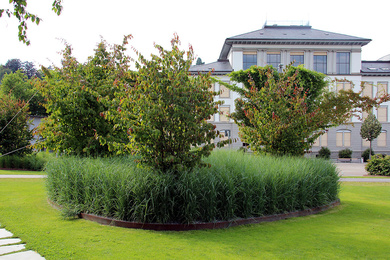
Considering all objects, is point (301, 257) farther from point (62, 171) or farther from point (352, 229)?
point (62, 171)

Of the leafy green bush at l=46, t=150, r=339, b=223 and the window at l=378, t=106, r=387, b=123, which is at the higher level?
the window at l=378, t=106, r=387, b=123

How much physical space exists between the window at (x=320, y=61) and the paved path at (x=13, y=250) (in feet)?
145

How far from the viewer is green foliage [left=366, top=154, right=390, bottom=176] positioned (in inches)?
825

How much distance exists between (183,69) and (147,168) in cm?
229

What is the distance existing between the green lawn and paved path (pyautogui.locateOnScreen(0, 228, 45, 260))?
4.7 inches

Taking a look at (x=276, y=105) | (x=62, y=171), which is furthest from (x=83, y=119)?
(x=276, y=105)

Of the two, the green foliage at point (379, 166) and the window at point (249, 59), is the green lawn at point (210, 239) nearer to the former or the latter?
the green foliage at point (379, 166)

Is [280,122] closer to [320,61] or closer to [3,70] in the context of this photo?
[320,61]

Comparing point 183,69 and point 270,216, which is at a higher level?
point 183,69

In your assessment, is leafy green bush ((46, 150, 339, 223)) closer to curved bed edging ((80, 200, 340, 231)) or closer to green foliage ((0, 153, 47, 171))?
curved bed edging ((80, 200, 340, 231))

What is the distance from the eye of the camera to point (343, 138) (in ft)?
143

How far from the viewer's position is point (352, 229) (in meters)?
6.50

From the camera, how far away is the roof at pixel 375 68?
149 feet

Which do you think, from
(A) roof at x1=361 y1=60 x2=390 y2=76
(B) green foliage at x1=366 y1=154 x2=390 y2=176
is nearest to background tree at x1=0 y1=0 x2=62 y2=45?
(B) green foliage at x1=366 y1=154 x2=390 y2=176
